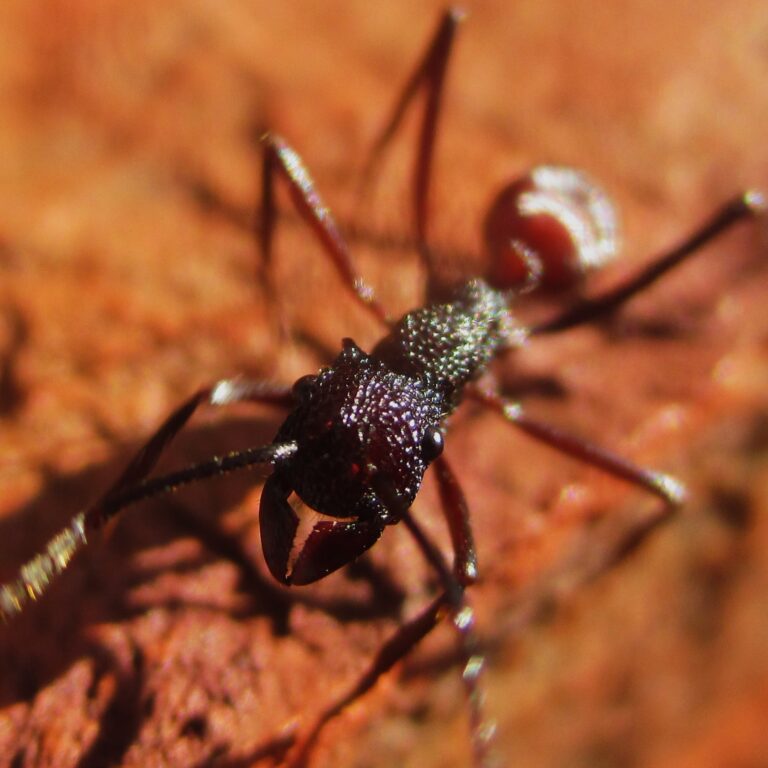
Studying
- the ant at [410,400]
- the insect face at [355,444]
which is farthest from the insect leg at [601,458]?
the insect face at [355,444]

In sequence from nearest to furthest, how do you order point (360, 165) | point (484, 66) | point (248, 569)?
point (248, 569), point (360, 165), point (484, 66)

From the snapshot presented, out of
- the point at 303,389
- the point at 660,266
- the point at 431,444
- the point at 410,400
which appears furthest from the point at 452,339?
the point at 660,266

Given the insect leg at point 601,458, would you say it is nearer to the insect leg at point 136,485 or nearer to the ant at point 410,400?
the ant at point 410,400

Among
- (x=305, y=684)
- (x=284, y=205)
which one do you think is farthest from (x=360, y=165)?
(x=305, y=684)

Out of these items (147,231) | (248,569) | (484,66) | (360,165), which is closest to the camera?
(248,569)

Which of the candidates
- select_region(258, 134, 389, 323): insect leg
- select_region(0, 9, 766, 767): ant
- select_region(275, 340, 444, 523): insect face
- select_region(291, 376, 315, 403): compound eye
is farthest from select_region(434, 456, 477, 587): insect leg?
select_region(258, 134, 389, 323): insect leg

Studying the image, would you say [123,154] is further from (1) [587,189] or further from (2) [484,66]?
(1) [587,189]

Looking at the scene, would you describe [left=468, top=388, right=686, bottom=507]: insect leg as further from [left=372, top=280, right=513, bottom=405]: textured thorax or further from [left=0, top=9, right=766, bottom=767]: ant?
[left=372, top=280, right=513, bottom=405]: textured thorax
